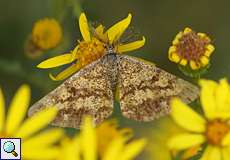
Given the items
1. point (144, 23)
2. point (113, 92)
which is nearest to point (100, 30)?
point (113, 92)

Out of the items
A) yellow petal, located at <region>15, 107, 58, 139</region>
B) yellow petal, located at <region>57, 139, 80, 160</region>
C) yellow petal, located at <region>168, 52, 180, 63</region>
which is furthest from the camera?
yellow petal, located at <region>168, 52, 180, 63</region>

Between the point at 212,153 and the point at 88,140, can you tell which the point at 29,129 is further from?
the point at 212,153

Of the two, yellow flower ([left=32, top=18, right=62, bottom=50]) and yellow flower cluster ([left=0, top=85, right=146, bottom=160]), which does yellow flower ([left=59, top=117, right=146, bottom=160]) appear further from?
yellow flower ([left=32, top=18, right=62, bottom=50])

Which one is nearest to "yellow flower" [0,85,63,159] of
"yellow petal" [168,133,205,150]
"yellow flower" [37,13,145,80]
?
"yellow petal" [168,133,205,150]

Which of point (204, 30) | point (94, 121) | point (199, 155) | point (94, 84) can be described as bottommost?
point (199, 155)

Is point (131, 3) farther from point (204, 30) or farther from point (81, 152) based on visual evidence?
point (81, 152)

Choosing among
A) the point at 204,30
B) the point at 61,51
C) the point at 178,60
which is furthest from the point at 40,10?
the point at 178,60

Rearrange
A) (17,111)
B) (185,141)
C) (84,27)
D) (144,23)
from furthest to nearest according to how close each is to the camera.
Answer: (144,23) → (84,27) → (185,141) → (17,111)
